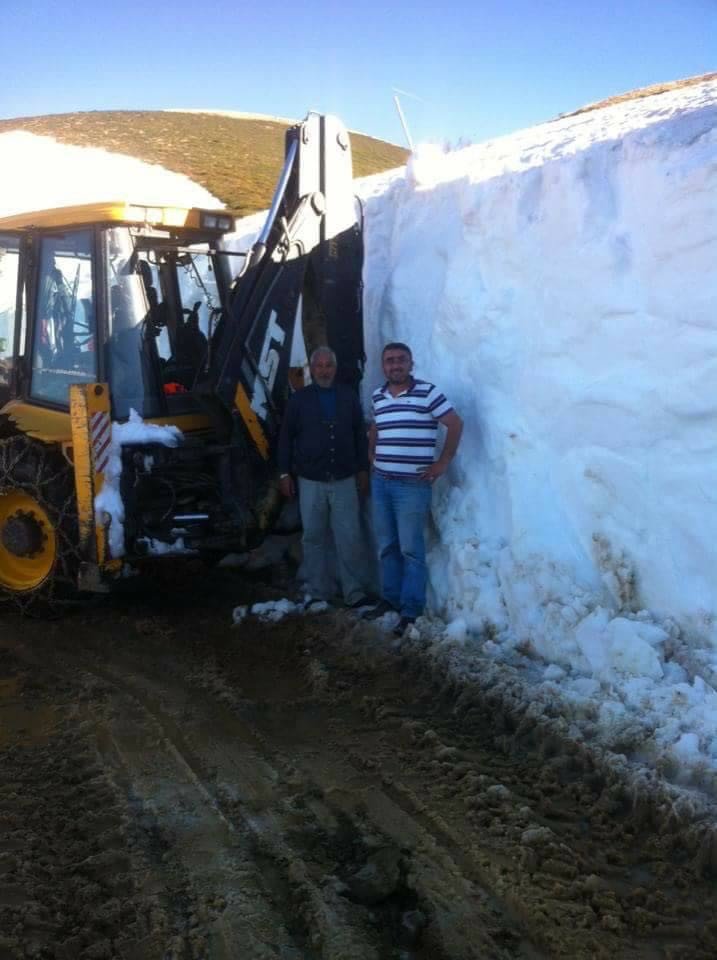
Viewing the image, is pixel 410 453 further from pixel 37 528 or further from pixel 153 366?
pixel 37 528

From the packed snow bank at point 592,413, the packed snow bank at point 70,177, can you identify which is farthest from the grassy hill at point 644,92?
the packed snow bank at point 70,177

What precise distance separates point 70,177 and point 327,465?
2415 centimetres

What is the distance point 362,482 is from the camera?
624 centimetres

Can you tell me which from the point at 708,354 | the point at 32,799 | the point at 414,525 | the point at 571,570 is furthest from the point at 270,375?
the point at 32,799

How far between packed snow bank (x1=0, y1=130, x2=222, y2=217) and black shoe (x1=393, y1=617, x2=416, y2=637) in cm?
1877

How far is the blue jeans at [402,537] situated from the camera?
5.67m

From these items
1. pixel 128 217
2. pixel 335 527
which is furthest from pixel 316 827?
pixel 128 217

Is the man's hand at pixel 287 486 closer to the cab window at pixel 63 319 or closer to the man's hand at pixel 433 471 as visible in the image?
the man's hand at pixel 433 471

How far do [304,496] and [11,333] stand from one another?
2.51 meters

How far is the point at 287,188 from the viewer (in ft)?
20.2

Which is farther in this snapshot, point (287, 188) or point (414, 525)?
point (287, 188)

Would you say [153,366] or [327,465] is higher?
[153,366]

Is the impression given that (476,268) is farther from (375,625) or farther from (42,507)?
(42,507)

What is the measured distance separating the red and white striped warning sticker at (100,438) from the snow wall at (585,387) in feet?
6.89
